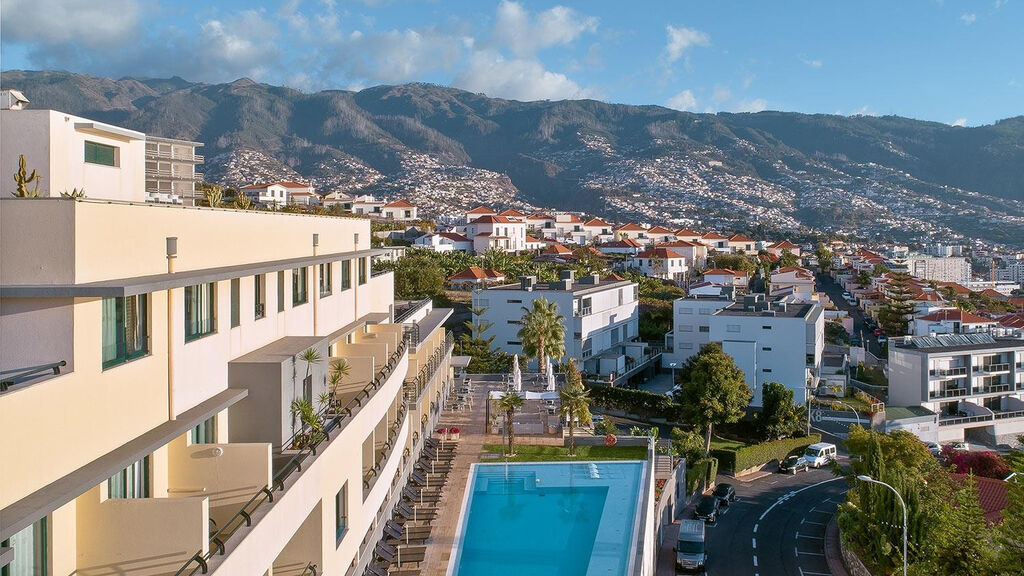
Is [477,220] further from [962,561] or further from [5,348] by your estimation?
[5,348]

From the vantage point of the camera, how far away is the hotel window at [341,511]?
1414 cm

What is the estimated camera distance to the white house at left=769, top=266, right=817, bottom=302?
275 ft

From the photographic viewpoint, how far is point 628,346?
60750 mm

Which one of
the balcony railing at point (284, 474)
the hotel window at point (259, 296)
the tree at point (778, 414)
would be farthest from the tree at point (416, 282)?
the hotel window at point (259, 296)

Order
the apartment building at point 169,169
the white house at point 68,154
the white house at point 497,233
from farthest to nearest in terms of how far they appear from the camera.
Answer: the white house at point 497,233
the apartment building at point 169,169
the white house at point 68,154

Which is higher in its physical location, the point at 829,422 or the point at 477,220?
the point at 477,220

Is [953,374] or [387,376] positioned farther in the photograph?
[953,374]

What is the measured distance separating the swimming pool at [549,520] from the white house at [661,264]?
71841 mm

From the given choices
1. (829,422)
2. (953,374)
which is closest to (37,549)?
(829,422)

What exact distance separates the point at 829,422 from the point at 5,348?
50060 mm

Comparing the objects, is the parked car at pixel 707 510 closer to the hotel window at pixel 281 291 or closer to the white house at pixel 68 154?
the hotel window at pixel 281 291

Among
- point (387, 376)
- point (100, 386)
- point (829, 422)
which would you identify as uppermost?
point (100, 386)

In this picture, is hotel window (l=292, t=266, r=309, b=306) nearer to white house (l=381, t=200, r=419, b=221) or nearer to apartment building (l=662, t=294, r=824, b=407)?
apartment building (l=662, t=294, r=824, b=407)

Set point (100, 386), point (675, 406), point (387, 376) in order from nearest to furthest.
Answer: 1. point (100, 386)
2. point (387, 376)
3. point (675, 406)
